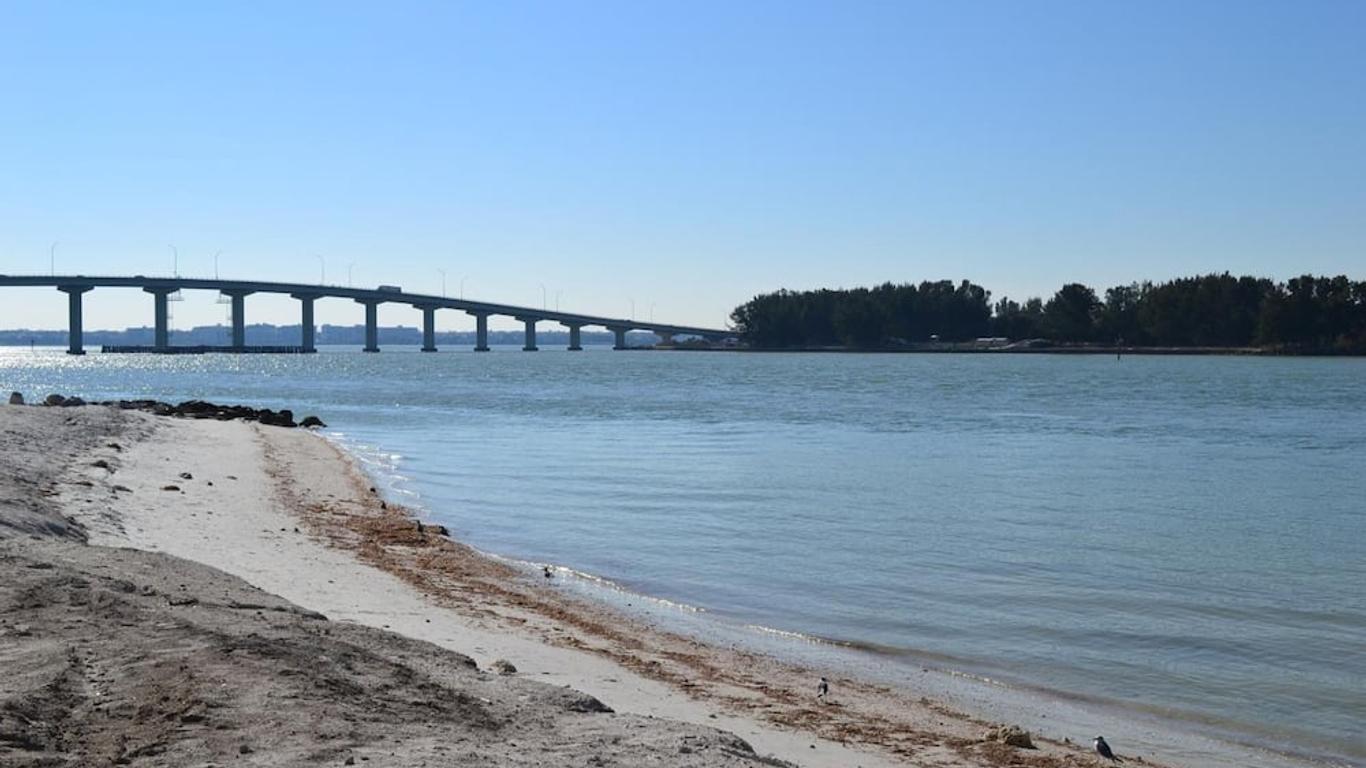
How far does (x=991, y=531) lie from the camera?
21.9 metres

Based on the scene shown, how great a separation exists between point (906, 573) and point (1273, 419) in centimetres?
4501

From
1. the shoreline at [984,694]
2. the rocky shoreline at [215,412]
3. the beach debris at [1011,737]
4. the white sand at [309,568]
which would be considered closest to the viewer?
the beach debris at [1011,737]

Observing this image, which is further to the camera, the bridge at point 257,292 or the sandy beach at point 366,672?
the bridge at point 257,292

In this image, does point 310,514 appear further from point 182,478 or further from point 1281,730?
point 1281,730

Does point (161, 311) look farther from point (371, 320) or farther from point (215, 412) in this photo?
point (215, 412)

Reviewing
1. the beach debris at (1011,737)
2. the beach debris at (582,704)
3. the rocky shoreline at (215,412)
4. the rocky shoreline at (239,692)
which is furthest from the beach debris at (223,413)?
the beach debris at (582,704)

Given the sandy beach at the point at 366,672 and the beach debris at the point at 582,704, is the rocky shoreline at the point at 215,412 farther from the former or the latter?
the beach debris at the point at 582,704

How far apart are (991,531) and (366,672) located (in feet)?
50.3

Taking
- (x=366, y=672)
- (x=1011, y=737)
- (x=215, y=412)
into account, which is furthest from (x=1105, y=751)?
(x=215, y=412)

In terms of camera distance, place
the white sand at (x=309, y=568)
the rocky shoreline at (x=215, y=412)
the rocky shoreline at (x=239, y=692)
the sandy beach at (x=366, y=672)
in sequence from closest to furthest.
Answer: the rocky shoreline at (x=239, y=692)
the sandy beach at (x=366, y=672)
the white sand at (x=309, y=568)
the rocky shoreline at (x=215, y=412)

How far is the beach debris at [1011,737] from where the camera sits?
30.9 ft

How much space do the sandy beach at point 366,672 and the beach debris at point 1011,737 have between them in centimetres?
4

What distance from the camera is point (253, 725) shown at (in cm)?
680

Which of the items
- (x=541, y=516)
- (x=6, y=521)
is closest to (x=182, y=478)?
(x=541, y=516)
